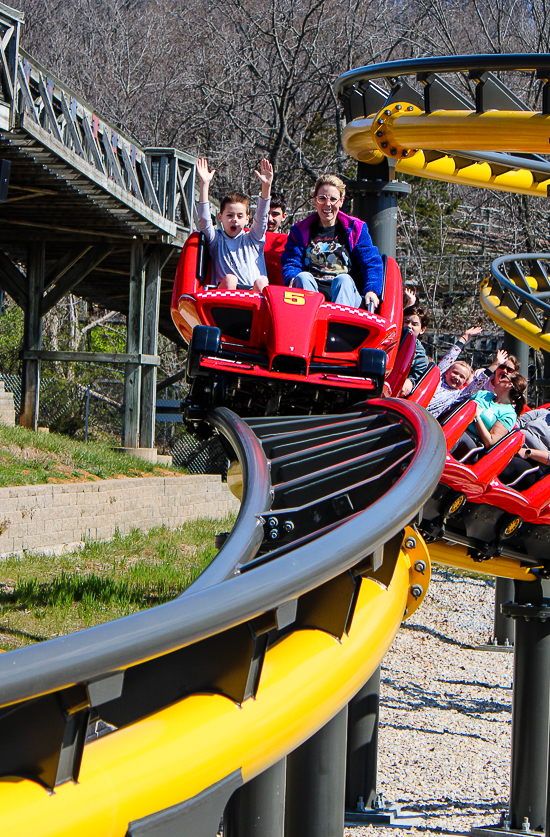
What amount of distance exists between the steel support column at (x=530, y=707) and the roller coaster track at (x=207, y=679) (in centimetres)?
277

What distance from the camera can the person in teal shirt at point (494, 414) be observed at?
4.33 meters

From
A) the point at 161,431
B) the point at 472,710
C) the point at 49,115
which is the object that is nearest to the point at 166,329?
the point at 161,431

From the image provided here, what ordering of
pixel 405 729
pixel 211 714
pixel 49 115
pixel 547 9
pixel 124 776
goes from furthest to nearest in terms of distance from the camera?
pixel 547 9
pixel 49 115
pixel 405 729
pixel 211 714
pixel 124 776

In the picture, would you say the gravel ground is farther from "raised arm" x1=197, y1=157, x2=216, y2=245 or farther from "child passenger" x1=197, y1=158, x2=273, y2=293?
"raised arm" x1=197, y1=157, x2=216, y2=245

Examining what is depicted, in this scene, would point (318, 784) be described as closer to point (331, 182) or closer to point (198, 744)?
point (198, 744)

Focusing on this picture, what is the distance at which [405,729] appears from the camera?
733cm

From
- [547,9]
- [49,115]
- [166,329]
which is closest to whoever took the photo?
[49,115]

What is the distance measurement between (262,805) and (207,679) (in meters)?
0.90

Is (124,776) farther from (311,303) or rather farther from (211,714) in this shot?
(311,303)

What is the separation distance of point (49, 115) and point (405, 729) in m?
6.94

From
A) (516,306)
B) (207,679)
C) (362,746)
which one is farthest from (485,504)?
(516,306)

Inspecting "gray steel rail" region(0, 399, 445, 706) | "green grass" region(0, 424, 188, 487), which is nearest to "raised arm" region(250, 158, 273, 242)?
"gray steel rail" region(0, 399, 445, 706)

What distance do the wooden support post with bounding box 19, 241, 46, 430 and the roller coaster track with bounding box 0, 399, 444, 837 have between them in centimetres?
952

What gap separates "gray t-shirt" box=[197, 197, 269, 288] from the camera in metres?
5.19
